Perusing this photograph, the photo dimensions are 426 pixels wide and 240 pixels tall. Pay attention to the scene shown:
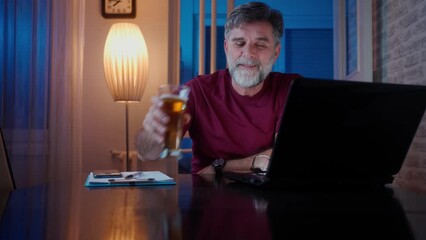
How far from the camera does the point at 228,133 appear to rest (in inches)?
72.8

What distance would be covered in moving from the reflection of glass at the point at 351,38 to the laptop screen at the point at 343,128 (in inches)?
82.9

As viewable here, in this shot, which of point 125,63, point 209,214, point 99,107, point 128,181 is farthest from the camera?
point 99,107

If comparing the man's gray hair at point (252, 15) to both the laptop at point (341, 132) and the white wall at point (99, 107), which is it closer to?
the laptop at point (341, 132)

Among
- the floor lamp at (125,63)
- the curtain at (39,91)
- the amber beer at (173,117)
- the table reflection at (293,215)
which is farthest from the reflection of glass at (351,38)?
the amber beer at (173,117)

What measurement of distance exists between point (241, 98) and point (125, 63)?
1.01 meters

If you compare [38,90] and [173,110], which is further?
[38,90]

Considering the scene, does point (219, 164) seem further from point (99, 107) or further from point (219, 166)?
point (99, 107)

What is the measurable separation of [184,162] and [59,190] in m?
2.62

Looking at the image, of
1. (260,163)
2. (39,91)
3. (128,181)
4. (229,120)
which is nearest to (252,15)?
(229,120)

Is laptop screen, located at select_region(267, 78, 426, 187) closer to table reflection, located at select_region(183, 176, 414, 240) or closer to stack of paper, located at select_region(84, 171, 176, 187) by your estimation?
table reflection, located at select_region(183, 176, 414, 240)

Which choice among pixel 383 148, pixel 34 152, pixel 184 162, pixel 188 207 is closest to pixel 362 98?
pixel 383 148

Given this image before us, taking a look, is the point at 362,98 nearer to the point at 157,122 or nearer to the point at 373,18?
the point at 157,122

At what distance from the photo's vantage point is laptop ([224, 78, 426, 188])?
92cm

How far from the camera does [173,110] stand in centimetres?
96
